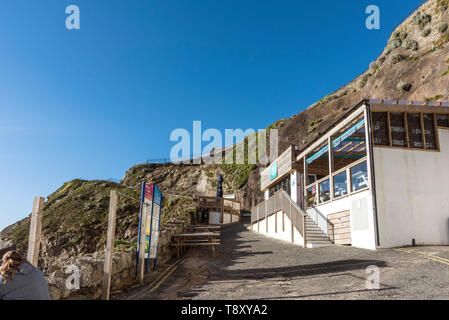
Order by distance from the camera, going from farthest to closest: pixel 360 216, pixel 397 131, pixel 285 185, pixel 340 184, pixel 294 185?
1. pixel 285 185
2. pixel 294 185
3. pixel 340 184
4. pixel 397 131
5. pixel 360 216

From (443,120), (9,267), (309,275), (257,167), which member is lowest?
(309,275)

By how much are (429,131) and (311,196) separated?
700 centimetres

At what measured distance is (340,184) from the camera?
1507 cm

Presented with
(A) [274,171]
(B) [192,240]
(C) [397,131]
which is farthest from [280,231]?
(C) [397,131]

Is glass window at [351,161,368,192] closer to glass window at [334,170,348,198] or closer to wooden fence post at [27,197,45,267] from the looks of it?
glass window at [334,170,348,198]

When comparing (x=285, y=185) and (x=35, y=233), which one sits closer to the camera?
(x=35, y=233)

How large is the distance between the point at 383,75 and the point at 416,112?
29.4m

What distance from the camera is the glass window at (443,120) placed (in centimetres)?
1377

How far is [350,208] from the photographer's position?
13.8 meters

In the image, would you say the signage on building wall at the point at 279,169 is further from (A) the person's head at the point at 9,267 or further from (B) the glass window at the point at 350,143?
(A) the person's head at the point at 9,267

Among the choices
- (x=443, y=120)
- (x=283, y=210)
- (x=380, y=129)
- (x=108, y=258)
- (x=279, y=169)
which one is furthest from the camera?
(x=279, y=169)

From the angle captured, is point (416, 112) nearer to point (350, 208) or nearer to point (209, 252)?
point (350, 208)

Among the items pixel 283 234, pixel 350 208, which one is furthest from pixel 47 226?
pixel 350 208

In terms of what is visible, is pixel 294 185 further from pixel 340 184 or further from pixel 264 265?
pixel 264 265
